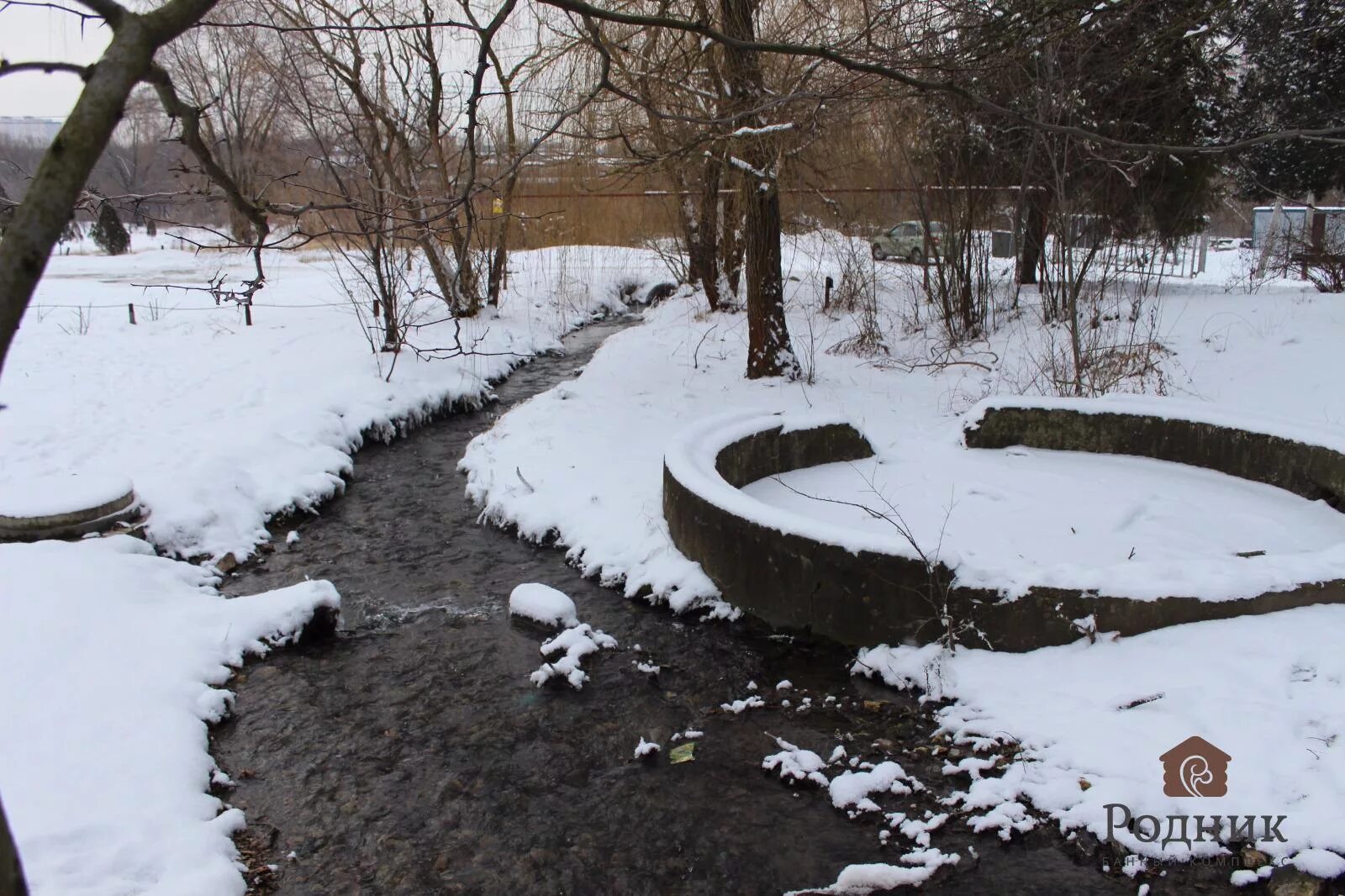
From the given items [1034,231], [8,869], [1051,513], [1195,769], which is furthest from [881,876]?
[1034,231]

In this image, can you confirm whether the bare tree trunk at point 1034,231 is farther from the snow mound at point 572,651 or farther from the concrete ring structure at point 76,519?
the concrete ring structure at point 76,519

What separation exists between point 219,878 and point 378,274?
889 cm

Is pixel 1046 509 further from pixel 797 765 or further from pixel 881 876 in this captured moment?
pixel 881 876

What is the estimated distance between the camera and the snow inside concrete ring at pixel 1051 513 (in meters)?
4.61

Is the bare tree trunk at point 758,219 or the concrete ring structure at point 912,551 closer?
the concrete ring structure at point 912,551

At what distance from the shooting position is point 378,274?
11195 millimetres

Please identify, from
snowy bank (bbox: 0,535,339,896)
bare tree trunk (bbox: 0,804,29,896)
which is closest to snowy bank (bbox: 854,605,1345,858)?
snowy bank (bbox: 0,535,339,896)

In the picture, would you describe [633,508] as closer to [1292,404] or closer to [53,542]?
[53,542]

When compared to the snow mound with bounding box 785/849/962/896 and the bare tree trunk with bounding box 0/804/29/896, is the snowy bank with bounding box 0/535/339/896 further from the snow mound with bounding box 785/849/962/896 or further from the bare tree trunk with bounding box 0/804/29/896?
the bare tree trunk with bounding box 0/804/29/896

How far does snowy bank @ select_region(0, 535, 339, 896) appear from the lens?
338 centimetres

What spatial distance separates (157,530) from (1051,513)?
609cm

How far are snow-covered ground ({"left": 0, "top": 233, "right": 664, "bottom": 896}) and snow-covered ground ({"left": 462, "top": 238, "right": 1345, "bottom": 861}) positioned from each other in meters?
1.73

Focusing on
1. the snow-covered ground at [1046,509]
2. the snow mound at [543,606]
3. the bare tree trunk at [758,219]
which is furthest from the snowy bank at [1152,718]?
the bare tree trunk at [758,219]

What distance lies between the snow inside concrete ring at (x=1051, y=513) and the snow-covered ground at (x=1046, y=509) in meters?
0.03
